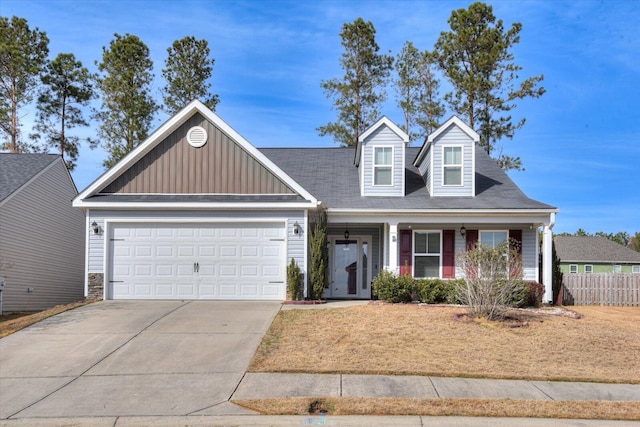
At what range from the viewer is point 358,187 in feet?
57.7

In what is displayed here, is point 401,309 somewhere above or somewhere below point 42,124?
below

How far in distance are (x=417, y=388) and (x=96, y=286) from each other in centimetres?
1048

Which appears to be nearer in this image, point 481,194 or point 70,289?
point 481,194

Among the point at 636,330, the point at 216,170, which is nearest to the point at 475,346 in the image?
the point at 636,330

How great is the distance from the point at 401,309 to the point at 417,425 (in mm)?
6967

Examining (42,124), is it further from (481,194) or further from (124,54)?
(481,194)

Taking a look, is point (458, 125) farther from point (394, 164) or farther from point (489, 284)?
point (489, 284)

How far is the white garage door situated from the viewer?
1449 centimetres

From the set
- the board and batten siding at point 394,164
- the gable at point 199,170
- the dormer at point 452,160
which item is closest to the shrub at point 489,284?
the dormer at point 452,160

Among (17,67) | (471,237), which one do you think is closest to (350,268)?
(471,237)

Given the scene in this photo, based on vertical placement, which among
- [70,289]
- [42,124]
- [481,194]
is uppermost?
[42,124]

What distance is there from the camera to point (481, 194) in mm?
16750

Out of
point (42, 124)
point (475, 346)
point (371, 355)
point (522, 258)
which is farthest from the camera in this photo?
point (42, 124)

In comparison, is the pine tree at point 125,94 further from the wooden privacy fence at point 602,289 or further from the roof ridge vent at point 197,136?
the wooden privacy fence at point 602,289
